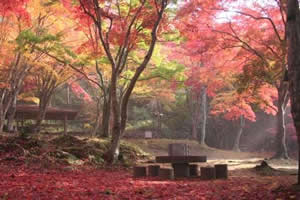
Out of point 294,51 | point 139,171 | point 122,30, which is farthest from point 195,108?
point 294,51

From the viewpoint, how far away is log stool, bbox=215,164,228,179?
816cm

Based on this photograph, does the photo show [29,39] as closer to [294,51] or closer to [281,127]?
[294,51]

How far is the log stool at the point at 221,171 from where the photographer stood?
8.16 meters

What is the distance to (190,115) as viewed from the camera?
→ 2828 cm

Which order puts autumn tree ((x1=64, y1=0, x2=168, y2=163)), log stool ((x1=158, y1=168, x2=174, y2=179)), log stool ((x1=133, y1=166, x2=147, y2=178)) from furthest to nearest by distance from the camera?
autumn tree ((x1=64, y1=0, x2=168, y2=163)), log stool ((x1=133, y1=166, x2=147, y2=178)), log stool ((x1=158, y1=168, x2=174, y2=179))

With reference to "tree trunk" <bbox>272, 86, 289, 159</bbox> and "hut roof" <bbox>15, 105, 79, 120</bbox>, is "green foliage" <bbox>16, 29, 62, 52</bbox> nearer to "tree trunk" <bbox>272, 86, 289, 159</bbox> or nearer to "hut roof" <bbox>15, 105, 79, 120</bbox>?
"hut roof" <bbox>15, 105, 79, 120</bbox>

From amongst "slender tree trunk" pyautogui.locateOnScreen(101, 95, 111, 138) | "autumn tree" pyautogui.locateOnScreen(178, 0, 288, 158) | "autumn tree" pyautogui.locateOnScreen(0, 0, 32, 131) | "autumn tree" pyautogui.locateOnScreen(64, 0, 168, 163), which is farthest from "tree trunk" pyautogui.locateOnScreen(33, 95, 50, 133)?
"autumn tree" pyautogui.locateOnScreen(178, 0, 288, 158)

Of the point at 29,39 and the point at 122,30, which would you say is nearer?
the point at 29,39

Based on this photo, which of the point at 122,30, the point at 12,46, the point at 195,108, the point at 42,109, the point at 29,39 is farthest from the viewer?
the point at 195,108

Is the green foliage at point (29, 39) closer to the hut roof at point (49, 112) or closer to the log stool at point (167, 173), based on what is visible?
the log stool at point (167, 173)

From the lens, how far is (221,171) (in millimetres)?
8195

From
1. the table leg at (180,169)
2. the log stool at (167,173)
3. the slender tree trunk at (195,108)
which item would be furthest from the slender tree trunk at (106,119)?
the slender tree trunk at (195,108)

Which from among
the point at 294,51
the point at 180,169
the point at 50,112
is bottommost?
the point at 180,169

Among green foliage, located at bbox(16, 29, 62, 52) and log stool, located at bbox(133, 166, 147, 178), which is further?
green foliage, located at bbox(16, 29, 62, 52)
